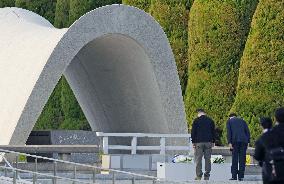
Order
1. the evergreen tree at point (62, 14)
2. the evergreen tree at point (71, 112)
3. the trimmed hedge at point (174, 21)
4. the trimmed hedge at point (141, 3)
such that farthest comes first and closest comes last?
1. the evergreen tree at point (62, 14)
2. the evergreen tree at point (71, 112)
3. the trimmed hedge at point (141, 3)
4. the trimmed hedge at point (174, 21)

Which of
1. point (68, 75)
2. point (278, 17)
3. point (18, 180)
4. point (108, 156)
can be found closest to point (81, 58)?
point (68, 75)

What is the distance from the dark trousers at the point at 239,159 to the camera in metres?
23.4

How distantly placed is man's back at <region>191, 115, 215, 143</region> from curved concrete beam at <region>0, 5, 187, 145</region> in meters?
5.66

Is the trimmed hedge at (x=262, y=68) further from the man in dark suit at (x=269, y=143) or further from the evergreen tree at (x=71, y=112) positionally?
the man in dark suit at (x=269, y=143)

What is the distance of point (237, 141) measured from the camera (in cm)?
2342

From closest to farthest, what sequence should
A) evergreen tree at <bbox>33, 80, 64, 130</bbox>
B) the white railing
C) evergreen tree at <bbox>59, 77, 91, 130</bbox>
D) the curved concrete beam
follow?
the white railing → the curved concrete beam → evergreen tree at <bbox>59, 77, 91, 130</bbox> → evergreen tree at <bbox>33, 80, 64, 130</bbox>

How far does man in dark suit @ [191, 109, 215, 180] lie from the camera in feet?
75.0

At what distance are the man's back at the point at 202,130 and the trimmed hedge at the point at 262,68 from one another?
1236cm

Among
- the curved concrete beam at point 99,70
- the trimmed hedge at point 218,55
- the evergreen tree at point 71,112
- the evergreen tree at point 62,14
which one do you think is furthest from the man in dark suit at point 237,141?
the evergreen tree at point 62,14

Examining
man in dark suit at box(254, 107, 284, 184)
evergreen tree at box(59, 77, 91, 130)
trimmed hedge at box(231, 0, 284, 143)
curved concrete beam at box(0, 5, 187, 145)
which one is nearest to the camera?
man in dark suit at box(254, 107, 284, 184)

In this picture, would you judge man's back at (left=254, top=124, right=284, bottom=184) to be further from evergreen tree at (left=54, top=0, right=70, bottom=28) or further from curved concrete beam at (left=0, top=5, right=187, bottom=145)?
evergreen tree at (left=54, top=0, right=70, bottom=28)

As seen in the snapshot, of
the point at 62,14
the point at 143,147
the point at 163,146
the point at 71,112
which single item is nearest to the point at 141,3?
the point at 71,112

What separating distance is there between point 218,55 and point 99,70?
311 inches

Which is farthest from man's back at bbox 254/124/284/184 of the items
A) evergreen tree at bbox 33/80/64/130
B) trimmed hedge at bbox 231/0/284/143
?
evergreen tree at bbox 33/80/64/130
